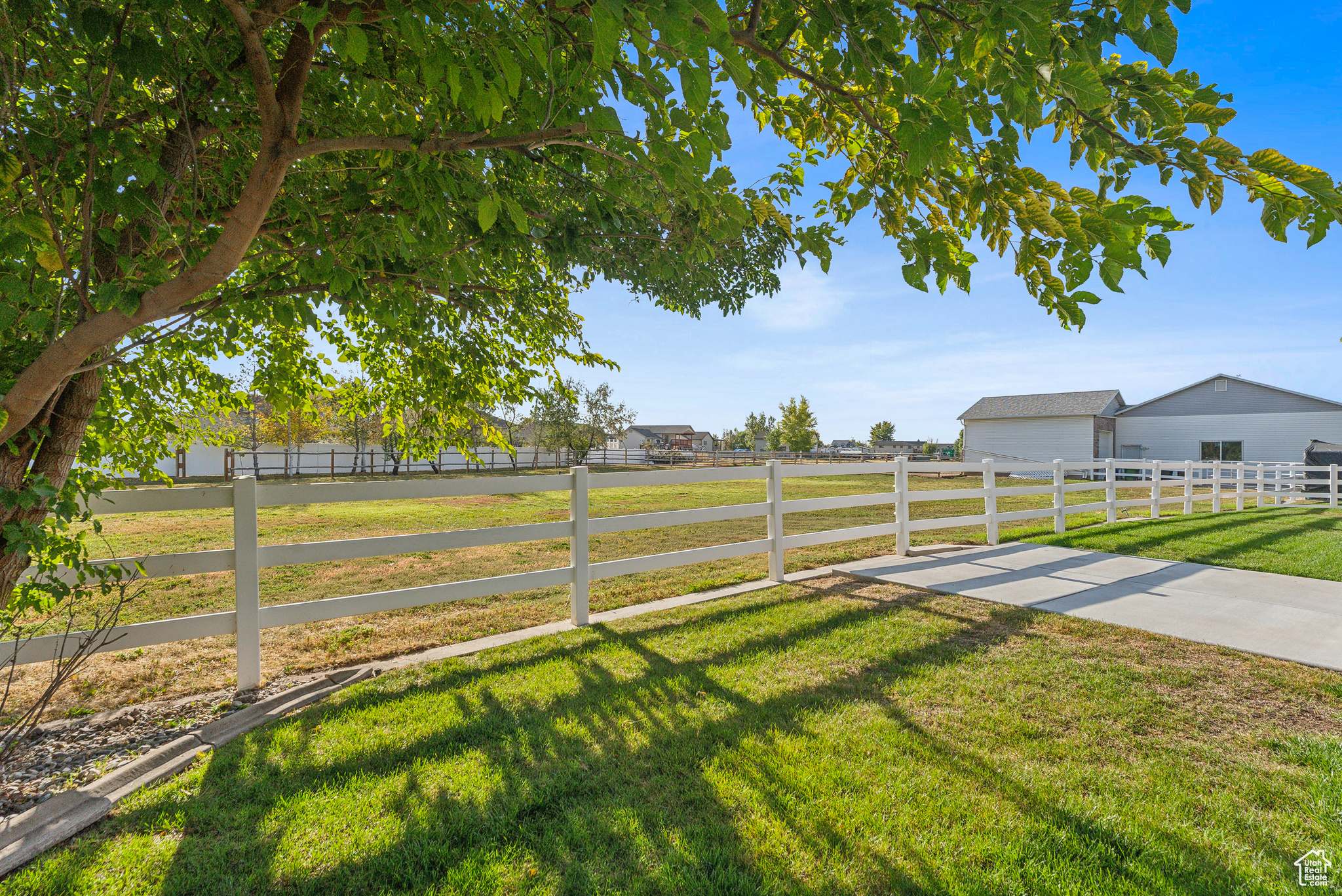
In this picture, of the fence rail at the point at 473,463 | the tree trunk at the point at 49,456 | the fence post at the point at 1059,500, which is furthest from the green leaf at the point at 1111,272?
the fence rail at the point at 473,463

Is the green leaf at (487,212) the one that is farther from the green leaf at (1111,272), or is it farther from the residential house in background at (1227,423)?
the residential house in background at (1227,423)

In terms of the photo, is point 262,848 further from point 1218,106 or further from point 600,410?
point 600,410

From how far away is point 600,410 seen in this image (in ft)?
154

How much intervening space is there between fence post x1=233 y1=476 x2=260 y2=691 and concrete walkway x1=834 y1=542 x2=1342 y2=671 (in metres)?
5.40

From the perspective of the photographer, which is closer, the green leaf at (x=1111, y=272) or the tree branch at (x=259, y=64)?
the green leaf at (x=1111, y=272)

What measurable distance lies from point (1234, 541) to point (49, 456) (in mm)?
12084

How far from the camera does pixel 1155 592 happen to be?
222 inches

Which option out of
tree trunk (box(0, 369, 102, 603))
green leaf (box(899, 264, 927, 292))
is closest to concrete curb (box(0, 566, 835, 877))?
tree trunk (box(0, 369, 102, 603))

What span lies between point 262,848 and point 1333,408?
39.5 meters

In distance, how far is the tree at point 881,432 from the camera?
3110 inches

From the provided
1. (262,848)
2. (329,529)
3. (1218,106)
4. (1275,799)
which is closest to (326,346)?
(262,848)

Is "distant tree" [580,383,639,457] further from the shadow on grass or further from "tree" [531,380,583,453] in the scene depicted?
the shadow on grass

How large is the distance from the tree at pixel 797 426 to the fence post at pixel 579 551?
48.5m

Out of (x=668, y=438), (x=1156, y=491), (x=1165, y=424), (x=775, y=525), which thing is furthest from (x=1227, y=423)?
(x=668, y=438)
